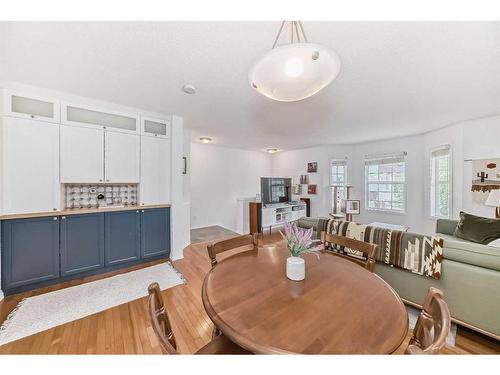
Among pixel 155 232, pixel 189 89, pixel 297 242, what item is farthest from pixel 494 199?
pixel 155 232

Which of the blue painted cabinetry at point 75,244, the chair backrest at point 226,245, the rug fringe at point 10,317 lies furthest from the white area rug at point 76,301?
the chair backrest at point 226,245

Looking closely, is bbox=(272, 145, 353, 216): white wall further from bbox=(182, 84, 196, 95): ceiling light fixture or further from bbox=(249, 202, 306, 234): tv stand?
bbox=(182, 84, 196, 95): ceiling light fixture

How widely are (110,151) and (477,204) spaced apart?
5.77 meters

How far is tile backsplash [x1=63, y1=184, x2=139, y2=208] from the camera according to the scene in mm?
2621

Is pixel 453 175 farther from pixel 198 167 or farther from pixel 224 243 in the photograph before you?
pixel 198 167

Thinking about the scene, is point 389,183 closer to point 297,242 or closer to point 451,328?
point 451,328

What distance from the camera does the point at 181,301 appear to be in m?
2.05

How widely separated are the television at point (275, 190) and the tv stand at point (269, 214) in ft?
0.46

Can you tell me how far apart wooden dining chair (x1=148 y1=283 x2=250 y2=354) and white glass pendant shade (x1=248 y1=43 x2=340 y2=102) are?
3.46 ft

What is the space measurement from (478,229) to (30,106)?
19.1 ft

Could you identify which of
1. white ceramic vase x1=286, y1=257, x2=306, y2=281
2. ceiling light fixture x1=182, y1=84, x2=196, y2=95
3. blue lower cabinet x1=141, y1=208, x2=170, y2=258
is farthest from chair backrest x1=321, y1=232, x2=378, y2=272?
blue lower cabinet x1=141, y1=208, x2=170, y2=258

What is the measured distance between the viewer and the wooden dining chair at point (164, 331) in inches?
23.3

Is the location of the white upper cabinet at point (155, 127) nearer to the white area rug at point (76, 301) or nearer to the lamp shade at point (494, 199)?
the white area rug at point (76, 301)
